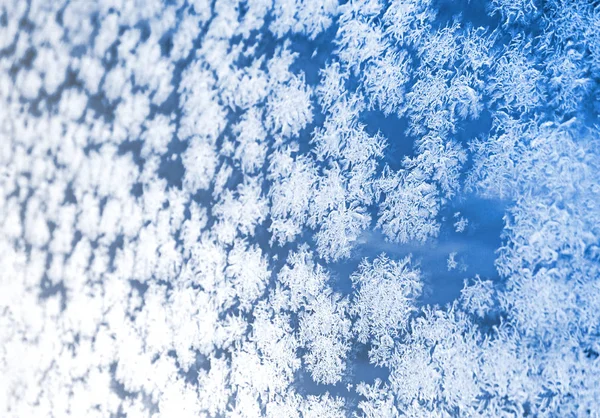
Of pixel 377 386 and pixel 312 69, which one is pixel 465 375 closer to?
pixel 377 386

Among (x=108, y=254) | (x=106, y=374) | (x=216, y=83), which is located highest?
(x=216, y=83)

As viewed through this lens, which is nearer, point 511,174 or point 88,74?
point 511,174

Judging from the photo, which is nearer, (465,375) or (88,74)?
(465,375)

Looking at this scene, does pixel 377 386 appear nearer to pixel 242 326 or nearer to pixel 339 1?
pixel 242 326

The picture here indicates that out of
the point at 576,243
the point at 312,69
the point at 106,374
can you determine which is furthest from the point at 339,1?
the point at 106,374

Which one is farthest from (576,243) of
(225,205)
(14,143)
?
(14,143)

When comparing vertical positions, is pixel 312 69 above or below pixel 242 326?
above
